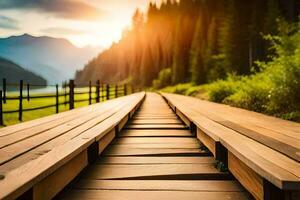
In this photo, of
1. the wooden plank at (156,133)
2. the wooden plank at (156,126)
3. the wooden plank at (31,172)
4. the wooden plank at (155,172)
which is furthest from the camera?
the wooden plank at (156,126)

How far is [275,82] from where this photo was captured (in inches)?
322

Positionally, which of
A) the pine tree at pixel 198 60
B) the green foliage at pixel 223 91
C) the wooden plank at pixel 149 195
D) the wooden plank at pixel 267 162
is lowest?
the wooden plank at pixel 149 195

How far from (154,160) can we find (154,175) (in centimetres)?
62

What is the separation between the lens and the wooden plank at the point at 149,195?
8.00ft

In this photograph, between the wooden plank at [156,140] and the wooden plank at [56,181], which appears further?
the wooden plank at [156,140]

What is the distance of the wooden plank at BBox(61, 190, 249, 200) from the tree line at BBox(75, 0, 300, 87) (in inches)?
632

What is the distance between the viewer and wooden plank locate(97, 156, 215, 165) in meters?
3.51

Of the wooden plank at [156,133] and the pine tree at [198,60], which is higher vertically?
the pine tree at [198,60]

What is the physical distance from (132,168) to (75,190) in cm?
79

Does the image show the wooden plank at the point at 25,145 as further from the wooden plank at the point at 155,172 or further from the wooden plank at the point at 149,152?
the wooden plank at the point at 149,152

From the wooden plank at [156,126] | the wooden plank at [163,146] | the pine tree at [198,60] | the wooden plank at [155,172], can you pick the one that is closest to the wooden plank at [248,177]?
the wooden plank at [155,172]

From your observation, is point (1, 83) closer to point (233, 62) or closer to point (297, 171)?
point (297, 171)

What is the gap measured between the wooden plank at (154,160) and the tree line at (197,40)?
14.9 metres

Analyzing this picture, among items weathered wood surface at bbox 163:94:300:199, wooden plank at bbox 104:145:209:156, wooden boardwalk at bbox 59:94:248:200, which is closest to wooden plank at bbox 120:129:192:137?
wooden boardwalk at bbox 59:94:248:200
